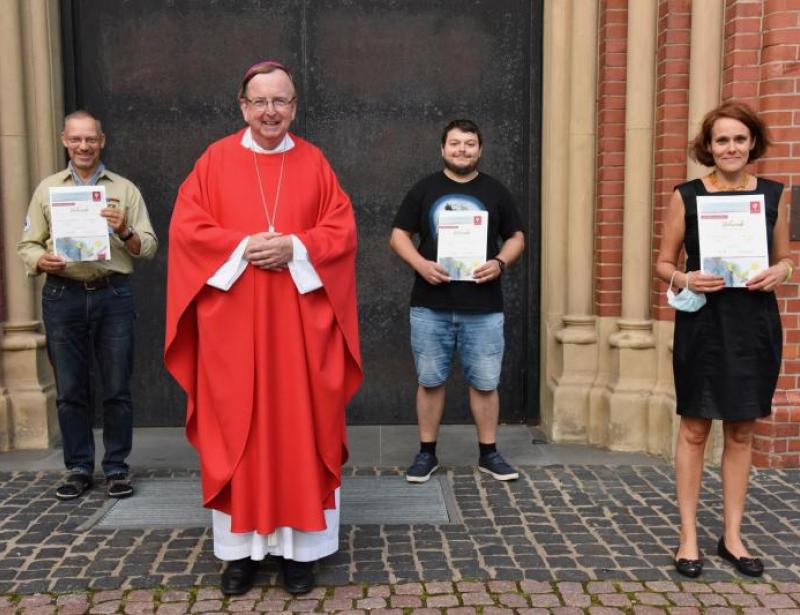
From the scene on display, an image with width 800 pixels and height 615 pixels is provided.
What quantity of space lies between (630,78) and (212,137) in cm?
284

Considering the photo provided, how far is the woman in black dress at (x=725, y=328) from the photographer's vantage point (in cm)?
334

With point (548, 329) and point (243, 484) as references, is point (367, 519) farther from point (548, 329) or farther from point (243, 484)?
point (548, 329)

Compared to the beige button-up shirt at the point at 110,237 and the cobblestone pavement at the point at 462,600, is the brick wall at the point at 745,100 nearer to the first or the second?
the cobblestone pavement at the point at 462,600

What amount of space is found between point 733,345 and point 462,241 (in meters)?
1.58

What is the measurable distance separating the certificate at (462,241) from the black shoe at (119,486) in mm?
2089

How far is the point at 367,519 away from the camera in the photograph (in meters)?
4.11

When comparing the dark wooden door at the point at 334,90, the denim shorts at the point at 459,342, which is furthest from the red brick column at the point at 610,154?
the denim shorts at the point at 459,342

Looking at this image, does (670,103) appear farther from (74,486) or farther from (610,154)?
(74,486)

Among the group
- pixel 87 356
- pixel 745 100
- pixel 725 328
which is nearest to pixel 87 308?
pixel 87 356

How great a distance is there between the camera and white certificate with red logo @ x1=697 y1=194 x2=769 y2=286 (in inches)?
129

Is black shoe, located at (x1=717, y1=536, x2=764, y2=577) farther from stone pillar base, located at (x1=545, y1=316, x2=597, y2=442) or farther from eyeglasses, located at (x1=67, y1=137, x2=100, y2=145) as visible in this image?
eyeglasses, located at (x1=67, y1=137, x2=100, y2=145)

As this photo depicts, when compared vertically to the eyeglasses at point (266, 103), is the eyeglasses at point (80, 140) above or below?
below

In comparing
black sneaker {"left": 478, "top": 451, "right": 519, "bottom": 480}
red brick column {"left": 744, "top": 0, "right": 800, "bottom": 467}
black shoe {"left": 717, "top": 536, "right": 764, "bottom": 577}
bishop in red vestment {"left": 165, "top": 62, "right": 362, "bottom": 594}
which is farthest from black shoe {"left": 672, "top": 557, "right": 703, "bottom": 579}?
red brick column {"left": 744, "top": 0, "right": 800, "bottom": 467}

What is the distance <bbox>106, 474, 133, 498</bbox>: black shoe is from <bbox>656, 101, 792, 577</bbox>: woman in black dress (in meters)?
2.82
